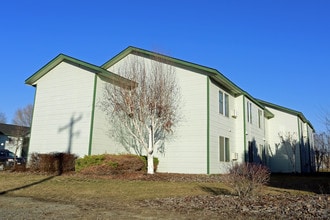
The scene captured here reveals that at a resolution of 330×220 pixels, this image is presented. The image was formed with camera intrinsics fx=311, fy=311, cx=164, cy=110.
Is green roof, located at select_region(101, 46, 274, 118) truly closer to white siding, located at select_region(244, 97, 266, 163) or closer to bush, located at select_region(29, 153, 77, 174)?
white siding, located at select_region(244, 97, 266, 163)

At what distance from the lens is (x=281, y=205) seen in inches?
284

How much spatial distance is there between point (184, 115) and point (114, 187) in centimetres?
817

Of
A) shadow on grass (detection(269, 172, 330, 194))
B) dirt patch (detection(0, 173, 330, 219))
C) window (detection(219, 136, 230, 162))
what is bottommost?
dirt patch (detection(0, 173, 330, 219))

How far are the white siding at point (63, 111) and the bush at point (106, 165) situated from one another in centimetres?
127

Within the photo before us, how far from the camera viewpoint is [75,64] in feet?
66.3

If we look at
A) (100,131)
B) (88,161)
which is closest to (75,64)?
(100,131)

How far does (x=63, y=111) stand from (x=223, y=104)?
35.0 ft

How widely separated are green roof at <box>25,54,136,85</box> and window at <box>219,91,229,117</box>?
639 centimetres

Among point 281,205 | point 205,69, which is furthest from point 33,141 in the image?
point 281,205

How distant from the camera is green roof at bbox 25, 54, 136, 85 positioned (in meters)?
18.6

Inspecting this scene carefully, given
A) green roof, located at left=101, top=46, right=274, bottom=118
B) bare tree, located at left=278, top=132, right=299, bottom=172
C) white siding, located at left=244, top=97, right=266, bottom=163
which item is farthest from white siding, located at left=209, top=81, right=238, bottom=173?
bare tree, located at left=278, top=132, right=299, bottom=172

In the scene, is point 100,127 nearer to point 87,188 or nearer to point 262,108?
point 87,188

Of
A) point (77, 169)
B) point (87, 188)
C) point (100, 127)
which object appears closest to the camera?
point (87, 188)

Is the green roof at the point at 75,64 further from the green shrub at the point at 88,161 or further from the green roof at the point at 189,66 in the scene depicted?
the green shrub at the point at 88,161
